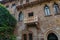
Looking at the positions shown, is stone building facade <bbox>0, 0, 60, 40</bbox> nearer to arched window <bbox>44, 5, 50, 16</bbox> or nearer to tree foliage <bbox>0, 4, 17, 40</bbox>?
arched window <bbox>44, 5, 50, 16</bbox>

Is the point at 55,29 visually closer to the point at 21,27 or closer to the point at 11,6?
the point at 21,27

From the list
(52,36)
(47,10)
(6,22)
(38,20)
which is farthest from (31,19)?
(6,22)

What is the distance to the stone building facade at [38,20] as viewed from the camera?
49.1ft

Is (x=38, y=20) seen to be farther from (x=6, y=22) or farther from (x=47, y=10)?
(x=6, y=22)

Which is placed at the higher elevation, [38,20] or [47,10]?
[47,10]

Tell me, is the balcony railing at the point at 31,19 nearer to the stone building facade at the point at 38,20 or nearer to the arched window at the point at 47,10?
the stone building facade at the point at 38,20

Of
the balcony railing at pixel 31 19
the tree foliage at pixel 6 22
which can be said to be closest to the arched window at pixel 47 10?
the balcony railing at pixel 31 19

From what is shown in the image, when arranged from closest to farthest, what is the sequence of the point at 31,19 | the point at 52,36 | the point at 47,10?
the point at 52,36, the point at 47,10, the point at 31,19

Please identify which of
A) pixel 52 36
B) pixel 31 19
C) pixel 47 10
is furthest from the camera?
pixel 31 19

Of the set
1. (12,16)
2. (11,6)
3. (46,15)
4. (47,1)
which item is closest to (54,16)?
(46,15)

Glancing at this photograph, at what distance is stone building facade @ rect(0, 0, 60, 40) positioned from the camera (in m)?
15.0

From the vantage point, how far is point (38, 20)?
15945mm

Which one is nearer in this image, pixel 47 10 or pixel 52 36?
pixel 52 36

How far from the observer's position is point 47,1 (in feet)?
52.1
